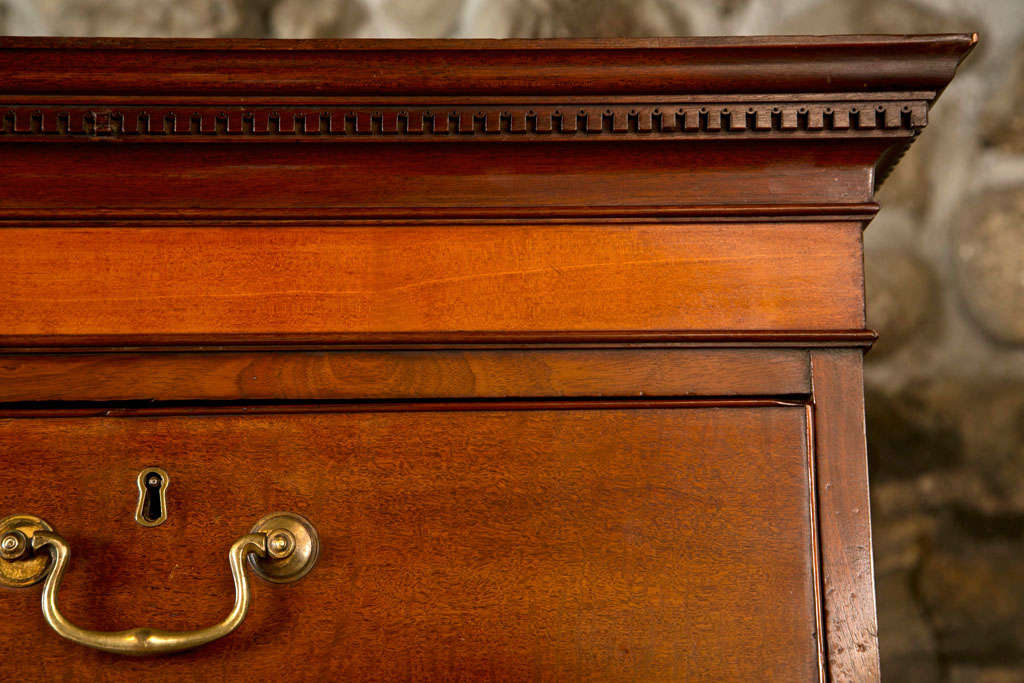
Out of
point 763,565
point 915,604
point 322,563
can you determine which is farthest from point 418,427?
point 915,604

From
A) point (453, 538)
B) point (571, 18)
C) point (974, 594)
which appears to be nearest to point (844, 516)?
point (453, 538)

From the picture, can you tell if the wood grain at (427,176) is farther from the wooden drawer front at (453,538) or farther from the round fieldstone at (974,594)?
the round fieldstone at (974,594)

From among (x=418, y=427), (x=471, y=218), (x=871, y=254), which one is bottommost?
(x=418, y=427)

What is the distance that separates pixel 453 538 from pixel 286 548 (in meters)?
0.08

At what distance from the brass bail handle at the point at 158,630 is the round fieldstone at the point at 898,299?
0.76 meters

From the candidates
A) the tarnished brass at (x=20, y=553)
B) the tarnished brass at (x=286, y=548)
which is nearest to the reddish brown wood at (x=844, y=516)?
the tarnished brass at (x=286, y=548)

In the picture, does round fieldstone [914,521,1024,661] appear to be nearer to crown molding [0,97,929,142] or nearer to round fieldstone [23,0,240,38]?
crown molding [0,97,929,142]

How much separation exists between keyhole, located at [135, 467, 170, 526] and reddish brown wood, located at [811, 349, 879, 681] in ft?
1.11

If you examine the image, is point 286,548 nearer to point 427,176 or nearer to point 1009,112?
point 427,176

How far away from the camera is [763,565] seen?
1.50ft

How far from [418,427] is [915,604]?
2.33 ft

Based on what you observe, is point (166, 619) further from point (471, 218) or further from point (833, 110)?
point (833, 110)

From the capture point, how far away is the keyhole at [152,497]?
45cm

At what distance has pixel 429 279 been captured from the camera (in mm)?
473
